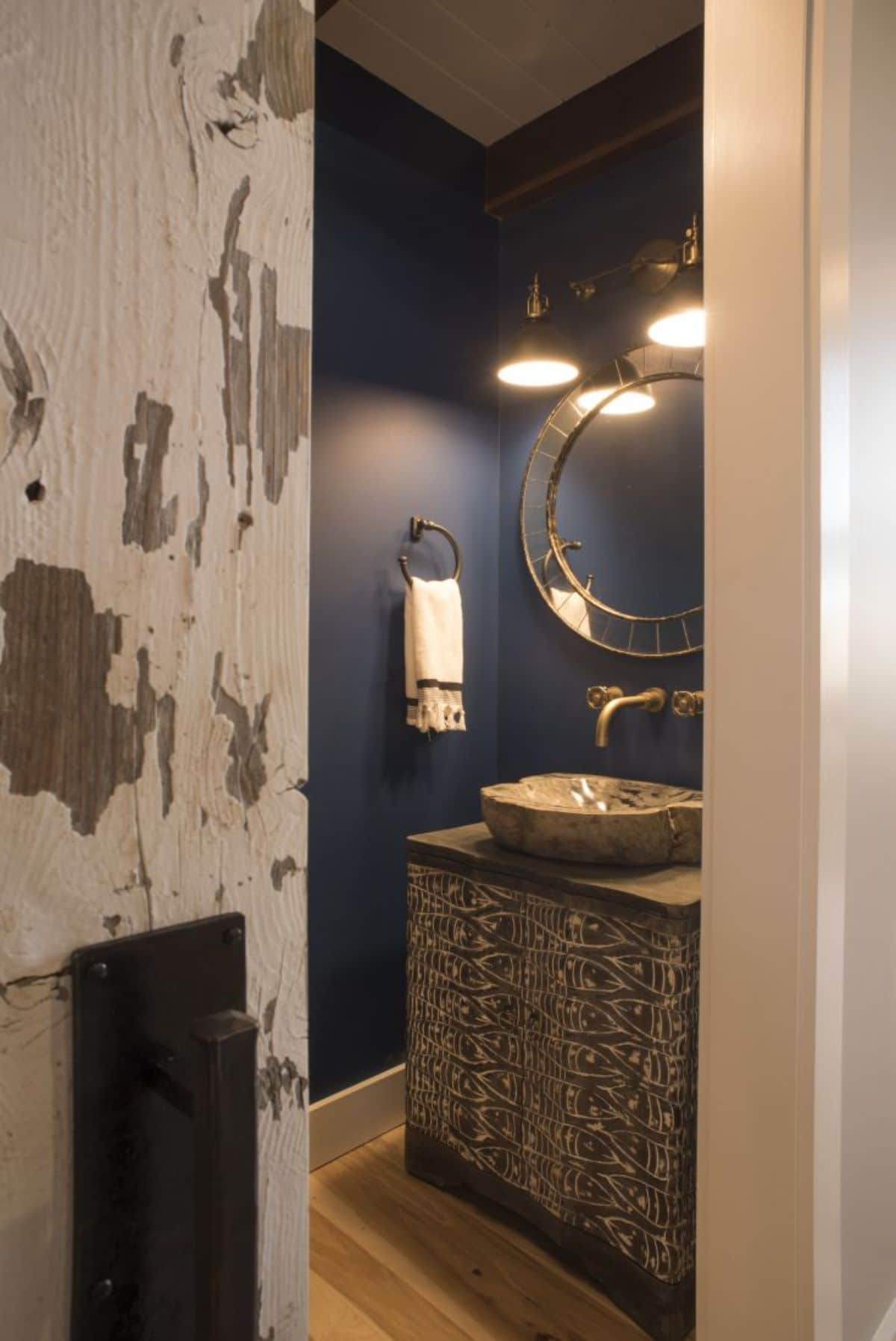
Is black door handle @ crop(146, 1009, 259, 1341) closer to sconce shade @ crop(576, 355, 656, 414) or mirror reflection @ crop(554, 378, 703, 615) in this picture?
mirror reflection @ crop(554, 378, 703, 615)

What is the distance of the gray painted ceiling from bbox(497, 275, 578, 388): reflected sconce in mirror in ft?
1.62

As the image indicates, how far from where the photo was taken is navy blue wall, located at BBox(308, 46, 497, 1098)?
207 centimetres

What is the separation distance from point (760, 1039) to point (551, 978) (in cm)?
57

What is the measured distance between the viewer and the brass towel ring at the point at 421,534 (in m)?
2.23

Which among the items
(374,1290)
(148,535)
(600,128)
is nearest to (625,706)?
(374,1290)

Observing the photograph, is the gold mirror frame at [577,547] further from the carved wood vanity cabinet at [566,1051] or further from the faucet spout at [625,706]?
the carved wood vanity cabinet at [566,1051]

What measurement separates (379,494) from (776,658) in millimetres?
1293

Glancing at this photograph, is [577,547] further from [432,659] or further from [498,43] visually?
[498,43]

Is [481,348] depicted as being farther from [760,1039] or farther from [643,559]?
[760,1039]

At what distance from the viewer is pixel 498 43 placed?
203 cm

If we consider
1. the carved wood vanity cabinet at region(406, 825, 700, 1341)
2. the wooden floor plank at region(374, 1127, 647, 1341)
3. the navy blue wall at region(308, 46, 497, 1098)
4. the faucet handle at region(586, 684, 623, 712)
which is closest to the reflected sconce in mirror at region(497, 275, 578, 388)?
the navy blue wall at region(308, 46, 497, 1098)

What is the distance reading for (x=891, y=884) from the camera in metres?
1.43

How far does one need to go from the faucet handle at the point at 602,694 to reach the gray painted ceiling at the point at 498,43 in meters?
1.56

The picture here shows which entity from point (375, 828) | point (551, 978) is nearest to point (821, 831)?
point (551, 978)
